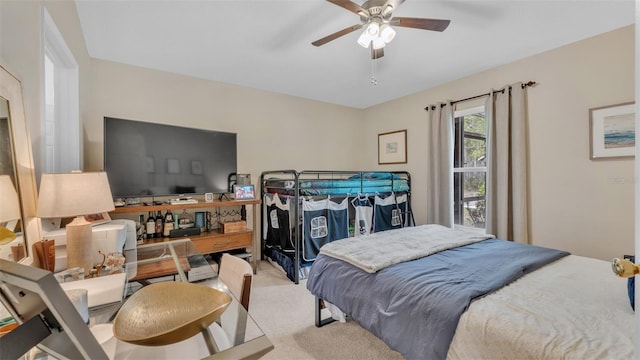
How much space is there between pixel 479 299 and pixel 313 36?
7.56ft

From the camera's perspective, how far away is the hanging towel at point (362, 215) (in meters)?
3.44

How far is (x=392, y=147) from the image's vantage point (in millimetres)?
4227

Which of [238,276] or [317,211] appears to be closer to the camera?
[238,276]

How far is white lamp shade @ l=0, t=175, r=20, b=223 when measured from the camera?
3.09ft

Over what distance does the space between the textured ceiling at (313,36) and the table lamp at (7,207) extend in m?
1.59

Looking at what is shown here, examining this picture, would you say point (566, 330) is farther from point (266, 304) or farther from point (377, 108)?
point (377, 108)

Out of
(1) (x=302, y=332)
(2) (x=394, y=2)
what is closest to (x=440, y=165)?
(2) (x=394, y=2)

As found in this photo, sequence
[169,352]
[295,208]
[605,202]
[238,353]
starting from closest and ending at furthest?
[238,353] → [169,352] → [605,202] → [295,208]

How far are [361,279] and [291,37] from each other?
208 cm

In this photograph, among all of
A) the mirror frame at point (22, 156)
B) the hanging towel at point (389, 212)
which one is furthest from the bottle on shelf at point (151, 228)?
the hanging towel at point (389, 212)

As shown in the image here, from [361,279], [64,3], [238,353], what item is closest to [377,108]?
A: [361,279]

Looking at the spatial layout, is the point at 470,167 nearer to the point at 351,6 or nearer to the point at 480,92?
the point at 480,92

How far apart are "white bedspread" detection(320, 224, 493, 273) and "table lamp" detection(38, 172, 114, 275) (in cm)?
146

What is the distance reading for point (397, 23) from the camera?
69.7 inches
